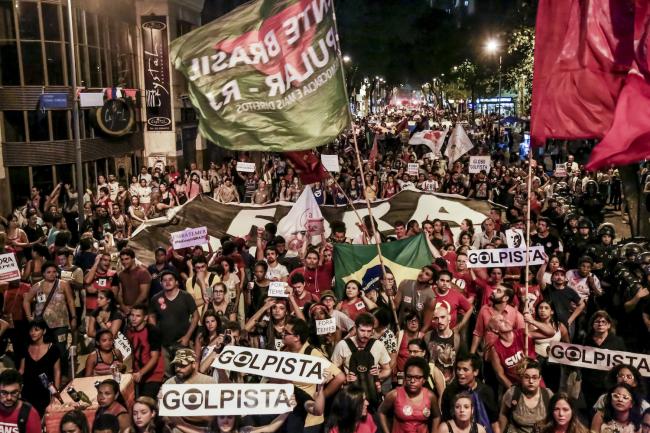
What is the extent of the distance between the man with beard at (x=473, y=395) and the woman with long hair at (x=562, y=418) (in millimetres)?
500

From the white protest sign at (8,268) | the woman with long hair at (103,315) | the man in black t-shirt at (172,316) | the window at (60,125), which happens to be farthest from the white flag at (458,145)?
the white protest sign at (8,268)

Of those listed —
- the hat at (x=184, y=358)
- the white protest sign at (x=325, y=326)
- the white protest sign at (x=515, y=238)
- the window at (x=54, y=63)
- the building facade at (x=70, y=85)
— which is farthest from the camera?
the window at (x=54, y=63)

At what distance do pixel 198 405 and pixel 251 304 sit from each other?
4.17 meters

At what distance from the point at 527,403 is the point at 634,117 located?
8.22ft

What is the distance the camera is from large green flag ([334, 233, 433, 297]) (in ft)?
32.7

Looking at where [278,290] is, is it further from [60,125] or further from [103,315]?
[60,125]

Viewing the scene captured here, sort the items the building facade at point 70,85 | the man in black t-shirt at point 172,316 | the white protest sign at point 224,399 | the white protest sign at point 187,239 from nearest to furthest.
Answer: the white protest sign at point 224,399 → the man in black t-shirt at point 172,316 → the white protest sign at point 187,239 → the building facade at point 70,85

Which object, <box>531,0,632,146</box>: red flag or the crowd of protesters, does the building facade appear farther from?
<box>531,0,632,146</box>: red flag

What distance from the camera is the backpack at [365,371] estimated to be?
21.9ft

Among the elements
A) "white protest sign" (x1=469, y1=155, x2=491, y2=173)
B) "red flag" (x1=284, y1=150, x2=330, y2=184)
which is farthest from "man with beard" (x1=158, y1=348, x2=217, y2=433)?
"white protest sign" (x1=469, y1=155, x2=491, y2=173)

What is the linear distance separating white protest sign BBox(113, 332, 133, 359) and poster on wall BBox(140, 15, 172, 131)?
904 inches

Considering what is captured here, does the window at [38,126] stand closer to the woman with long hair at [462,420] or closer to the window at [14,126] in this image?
the window at [14,126]

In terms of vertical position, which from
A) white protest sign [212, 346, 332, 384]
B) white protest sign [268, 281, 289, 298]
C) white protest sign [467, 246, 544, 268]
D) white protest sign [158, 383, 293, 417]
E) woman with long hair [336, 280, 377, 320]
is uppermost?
white protest sign [467, 246, 544, 268]

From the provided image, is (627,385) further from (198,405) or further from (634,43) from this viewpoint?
(198,405)
